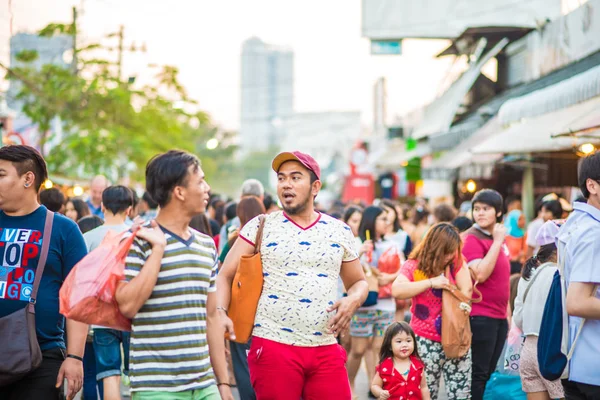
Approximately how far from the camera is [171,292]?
13.3ft

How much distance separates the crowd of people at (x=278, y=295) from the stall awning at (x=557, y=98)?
4.25 m

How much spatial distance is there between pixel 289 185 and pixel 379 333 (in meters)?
4.24

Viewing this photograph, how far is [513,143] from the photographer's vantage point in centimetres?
1246

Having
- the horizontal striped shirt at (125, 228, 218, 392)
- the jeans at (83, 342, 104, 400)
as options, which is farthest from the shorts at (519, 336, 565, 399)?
the jeans at (83, 342, 104, 400)

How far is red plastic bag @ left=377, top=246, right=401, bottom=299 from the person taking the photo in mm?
9398

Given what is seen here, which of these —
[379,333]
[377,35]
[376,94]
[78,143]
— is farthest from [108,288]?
[376,94]

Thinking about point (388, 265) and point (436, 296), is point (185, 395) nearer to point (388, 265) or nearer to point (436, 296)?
point (436, 296)

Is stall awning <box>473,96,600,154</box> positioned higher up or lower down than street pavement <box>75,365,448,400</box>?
higher up

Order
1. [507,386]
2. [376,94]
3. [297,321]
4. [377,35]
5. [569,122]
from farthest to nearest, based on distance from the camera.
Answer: [376,94], [377,35], [569,122], [507,386], [297,321]

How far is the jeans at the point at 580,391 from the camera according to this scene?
4.36m

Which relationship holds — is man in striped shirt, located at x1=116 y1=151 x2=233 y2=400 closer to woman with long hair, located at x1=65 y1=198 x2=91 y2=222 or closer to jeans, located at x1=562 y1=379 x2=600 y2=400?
jeans, located at x1=562 y1=379 x2=600 y2=400

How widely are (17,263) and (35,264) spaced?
3.6 inches

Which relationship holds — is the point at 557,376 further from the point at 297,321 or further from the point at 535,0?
the point at 535,0

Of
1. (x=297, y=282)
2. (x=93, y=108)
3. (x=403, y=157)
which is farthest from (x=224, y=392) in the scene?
(x=403, y=157)
